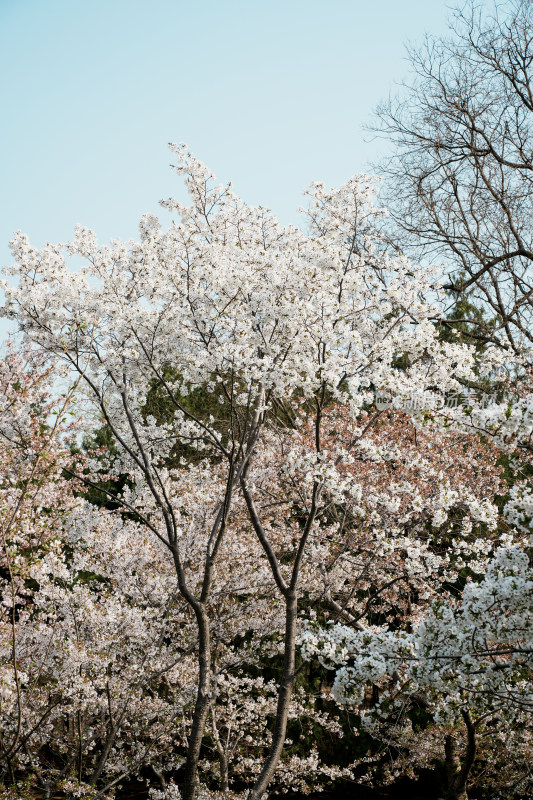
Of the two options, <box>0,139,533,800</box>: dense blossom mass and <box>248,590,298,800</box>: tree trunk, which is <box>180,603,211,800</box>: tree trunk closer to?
<box>0,139,533,800</box>: dense blossom mass

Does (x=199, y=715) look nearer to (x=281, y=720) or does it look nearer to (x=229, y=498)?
(x=281, y=720)

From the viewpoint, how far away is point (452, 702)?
149 inches

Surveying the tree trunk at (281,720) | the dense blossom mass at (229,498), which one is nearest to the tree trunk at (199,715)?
the dense blossom mass at (229,498)

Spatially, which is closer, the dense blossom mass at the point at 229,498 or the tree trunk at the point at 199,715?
the dense blossom mass at the point at 229,498

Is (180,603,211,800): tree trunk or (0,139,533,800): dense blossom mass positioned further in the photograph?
(180,603,211,800): tree trunk

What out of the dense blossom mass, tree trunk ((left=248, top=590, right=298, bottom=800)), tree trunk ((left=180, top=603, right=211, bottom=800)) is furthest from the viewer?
tree trunk ((left=180, top=603, right=211, bottom=800))

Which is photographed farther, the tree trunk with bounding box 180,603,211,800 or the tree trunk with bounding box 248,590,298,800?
the tree trunk with bounding box 180,603,211,800

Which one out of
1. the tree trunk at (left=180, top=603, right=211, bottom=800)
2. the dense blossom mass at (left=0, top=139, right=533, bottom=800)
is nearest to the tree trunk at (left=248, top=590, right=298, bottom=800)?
the dense blossom mass at (left=0, top=139, right=533, bottom=800)

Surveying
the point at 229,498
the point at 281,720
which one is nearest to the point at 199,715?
the point at 281,720

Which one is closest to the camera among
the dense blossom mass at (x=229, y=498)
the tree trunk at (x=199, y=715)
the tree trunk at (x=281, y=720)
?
the dense blossom mass at (x=229, y=498)

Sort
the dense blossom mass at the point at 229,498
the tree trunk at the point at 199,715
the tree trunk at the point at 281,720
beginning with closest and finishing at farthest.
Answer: the dense blossom mass at the point at 229,498, the tree trunk at the point at 281,720, the tree trunk at the point at 199,715

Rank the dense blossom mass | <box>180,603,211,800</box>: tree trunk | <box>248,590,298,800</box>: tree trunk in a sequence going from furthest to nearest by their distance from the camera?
<box>180,603,211,800</box>: tree trunk
<box>248,590,298,800</box>: tree trunk
the dense blossom mass

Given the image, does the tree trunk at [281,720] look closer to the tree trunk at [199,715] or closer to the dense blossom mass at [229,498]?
the dense blossom mass at [229,498]

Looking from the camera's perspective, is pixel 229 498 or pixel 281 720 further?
pixel 229 498
